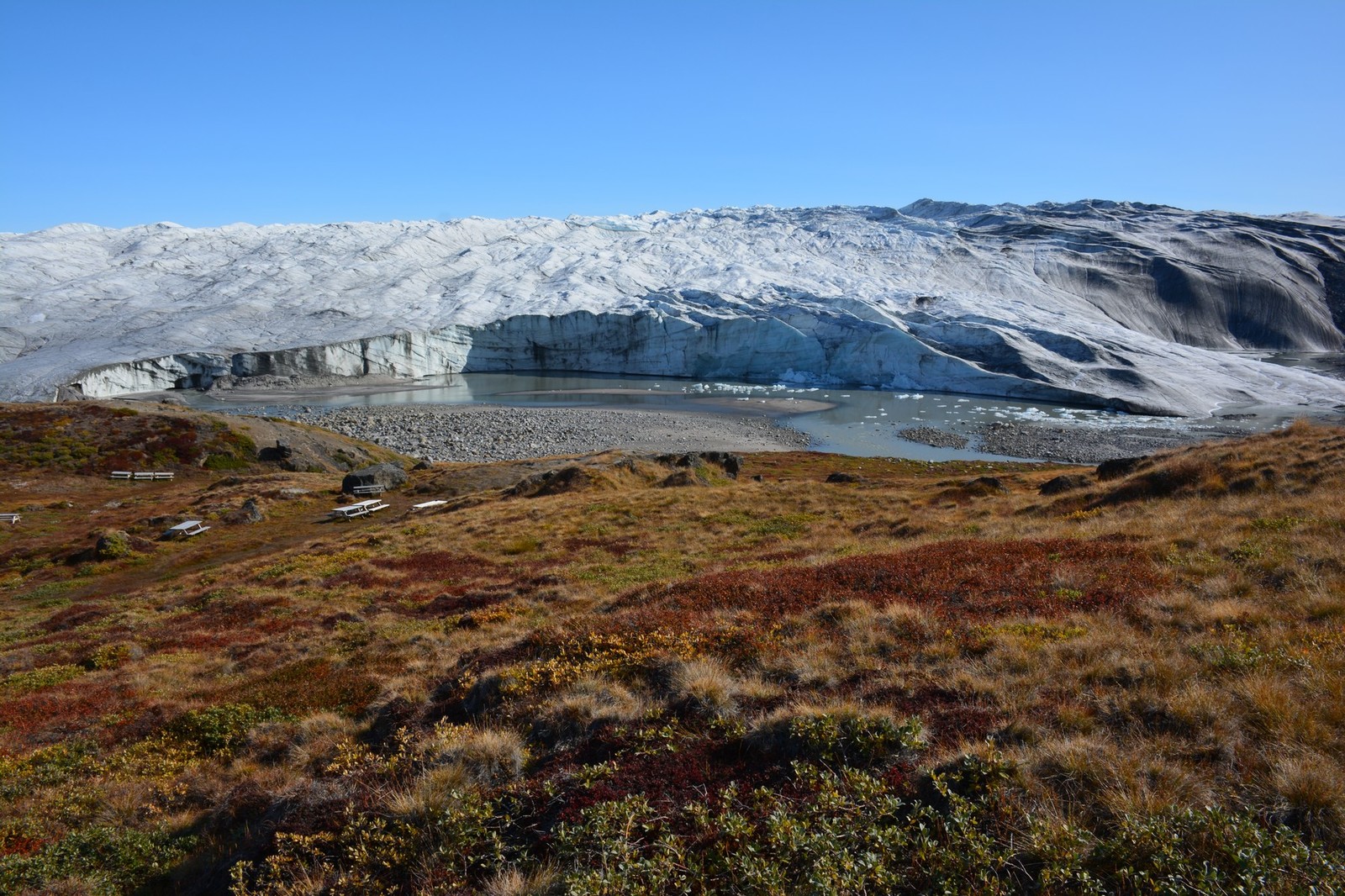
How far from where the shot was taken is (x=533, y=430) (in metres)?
64.4

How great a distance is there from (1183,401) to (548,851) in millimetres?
97817

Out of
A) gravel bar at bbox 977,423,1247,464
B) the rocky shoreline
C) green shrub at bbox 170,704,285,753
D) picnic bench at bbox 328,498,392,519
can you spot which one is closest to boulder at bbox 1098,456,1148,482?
green shrub at bbox 170,704,285,753

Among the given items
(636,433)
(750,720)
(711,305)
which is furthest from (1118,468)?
(711,305)

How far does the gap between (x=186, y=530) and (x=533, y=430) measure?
37.6 meters

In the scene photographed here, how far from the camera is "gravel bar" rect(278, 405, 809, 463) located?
2291 inches

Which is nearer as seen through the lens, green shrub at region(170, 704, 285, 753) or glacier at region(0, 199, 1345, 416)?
green shrub at region(170, 704, 285, 753)

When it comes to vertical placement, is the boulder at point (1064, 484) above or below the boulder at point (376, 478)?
above

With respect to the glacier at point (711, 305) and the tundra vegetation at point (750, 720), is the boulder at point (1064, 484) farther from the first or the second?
the glacier at point (711, 305)

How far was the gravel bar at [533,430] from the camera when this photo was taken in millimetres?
58188

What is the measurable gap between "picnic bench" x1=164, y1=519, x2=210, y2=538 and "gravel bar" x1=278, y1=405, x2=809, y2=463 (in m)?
27.0

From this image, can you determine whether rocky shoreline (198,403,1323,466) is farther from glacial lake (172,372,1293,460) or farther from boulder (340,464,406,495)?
boulder (340,464,406,495)

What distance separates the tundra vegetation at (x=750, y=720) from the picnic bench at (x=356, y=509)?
42.9 ft

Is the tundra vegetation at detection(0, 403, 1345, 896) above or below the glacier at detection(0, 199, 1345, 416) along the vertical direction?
below

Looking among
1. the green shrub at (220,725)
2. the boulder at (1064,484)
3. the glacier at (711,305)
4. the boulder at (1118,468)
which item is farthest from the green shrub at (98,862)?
the glacier at (711,305)
